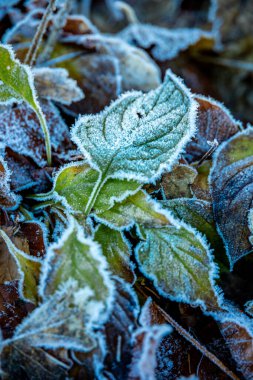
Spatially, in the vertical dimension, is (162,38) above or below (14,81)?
below

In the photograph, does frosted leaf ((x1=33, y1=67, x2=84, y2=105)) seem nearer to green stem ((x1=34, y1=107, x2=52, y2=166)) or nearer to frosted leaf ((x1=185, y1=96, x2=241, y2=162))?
green stem ((x1=34, y1=107, x2=52, y2=166))

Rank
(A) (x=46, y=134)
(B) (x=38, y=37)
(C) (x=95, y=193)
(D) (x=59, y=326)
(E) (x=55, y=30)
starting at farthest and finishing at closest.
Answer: (E) (x=55, y=30)
(B) (x=38, y=37)
(A) (x=46, y=134)
(C) (x=95, y=193)
(D) (x=59, y=326)

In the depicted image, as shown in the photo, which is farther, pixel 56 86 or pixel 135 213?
pixel 56 86

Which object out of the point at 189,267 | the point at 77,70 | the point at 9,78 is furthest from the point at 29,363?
the point at 77,70

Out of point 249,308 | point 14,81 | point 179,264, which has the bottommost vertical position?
point 249,308

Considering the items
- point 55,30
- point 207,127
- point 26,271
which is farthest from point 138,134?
point 55,30

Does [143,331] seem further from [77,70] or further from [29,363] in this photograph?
[77,70]

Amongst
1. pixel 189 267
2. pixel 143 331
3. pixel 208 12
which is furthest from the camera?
→ pixel 208 12

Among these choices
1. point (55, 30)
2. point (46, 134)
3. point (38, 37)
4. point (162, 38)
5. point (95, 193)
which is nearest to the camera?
point (95, 193)

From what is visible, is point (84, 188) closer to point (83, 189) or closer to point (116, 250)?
point (83, 189)
